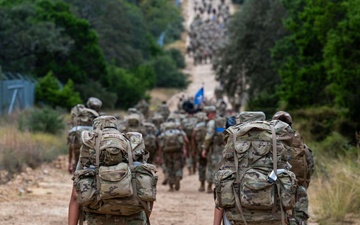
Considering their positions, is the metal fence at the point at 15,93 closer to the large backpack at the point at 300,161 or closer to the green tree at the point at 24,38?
the green tree at the point at 24,38

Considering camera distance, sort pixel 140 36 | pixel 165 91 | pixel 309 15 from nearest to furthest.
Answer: pixel 309 15 < pixel 165 91 < pixel 140 36

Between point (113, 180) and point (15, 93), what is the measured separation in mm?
25742

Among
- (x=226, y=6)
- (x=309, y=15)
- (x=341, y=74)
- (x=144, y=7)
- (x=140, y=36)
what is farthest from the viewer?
(x=226, y=6)

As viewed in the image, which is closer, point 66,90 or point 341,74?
point 341,74

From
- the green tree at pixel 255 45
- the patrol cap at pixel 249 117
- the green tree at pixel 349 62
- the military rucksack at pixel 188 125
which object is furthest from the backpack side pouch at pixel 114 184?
the green tree at pixel 255 45

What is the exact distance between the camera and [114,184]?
25.3ft

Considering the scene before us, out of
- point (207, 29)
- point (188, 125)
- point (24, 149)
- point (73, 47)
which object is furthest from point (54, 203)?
point (207, 29)

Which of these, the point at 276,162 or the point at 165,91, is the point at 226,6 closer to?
the point at 165,91

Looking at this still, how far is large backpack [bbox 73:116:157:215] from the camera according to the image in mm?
7727

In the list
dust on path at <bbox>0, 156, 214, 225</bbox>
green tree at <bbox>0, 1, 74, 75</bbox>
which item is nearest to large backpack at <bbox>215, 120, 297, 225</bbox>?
dust on path at <bbox>0, 156, 214, 225</bbox>

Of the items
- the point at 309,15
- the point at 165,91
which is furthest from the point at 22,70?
the point at 165,91

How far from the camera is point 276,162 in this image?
7.87m

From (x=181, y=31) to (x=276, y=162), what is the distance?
117 m

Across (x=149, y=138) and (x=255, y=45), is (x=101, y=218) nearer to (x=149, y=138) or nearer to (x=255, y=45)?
(x=149, y=138)
